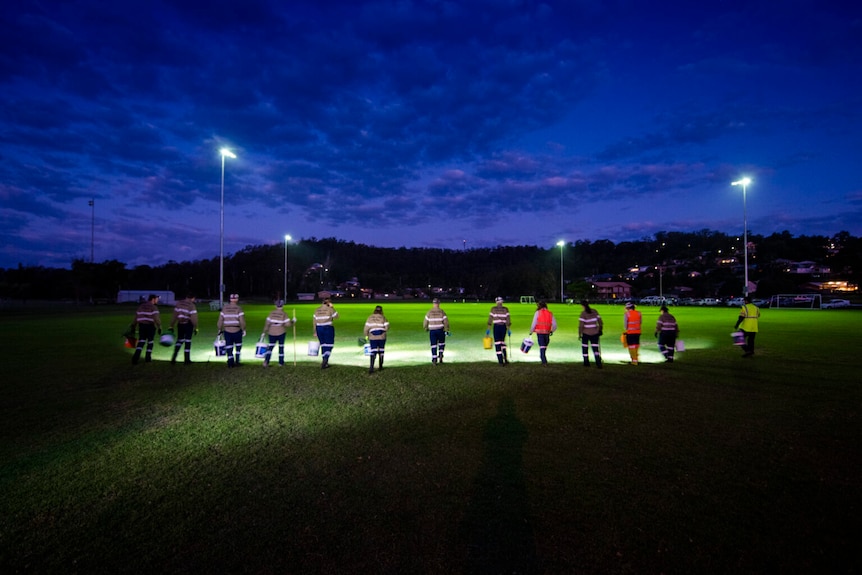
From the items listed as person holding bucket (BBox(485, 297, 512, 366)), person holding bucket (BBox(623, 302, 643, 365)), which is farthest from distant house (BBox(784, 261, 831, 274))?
person holding bucket (BBox(485, 297, 512, 366))

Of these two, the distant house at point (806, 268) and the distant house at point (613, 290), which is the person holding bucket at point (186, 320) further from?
the distant house at point (806, 268)

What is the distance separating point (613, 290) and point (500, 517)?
420 feet

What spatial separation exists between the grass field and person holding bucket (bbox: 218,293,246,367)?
1826 mm

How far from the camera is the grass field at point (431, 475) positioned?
12.4 ft

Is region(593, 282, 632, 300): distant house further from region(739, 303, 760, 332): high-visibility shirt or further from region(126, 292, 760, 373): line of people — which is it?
region(126, 292, 760, 373): line of people

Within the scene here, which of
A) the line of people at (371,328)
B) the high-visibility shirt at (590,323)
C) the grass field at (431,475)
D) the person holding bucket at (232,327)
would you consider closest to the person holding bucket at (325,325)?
the line of people at (371,328)

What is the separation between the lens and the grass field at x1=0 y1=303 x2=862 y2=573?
3787 millimetres

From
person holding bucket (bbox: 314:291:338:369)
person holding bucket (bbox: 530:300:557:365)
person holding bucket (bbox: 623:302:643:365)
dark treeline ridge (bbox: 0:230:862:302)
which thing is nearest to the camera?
person holding bucket (bbox: 314:291:338:369)

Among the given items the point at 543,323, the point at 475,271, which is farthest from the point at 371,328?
the point at 475,271

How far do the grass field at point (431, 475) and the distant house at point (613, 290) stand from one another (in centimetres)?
11265

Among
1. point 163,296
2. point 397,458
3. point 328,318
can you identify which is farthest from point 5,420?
point 163,296

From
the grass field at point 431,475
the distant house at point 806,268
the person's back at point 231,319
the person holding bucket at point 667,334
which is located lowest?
the grass field at point 431,475

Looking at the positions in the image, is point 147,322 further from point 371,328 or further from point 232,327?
point 371,328

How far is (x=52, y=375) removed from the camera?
11.5 meters
